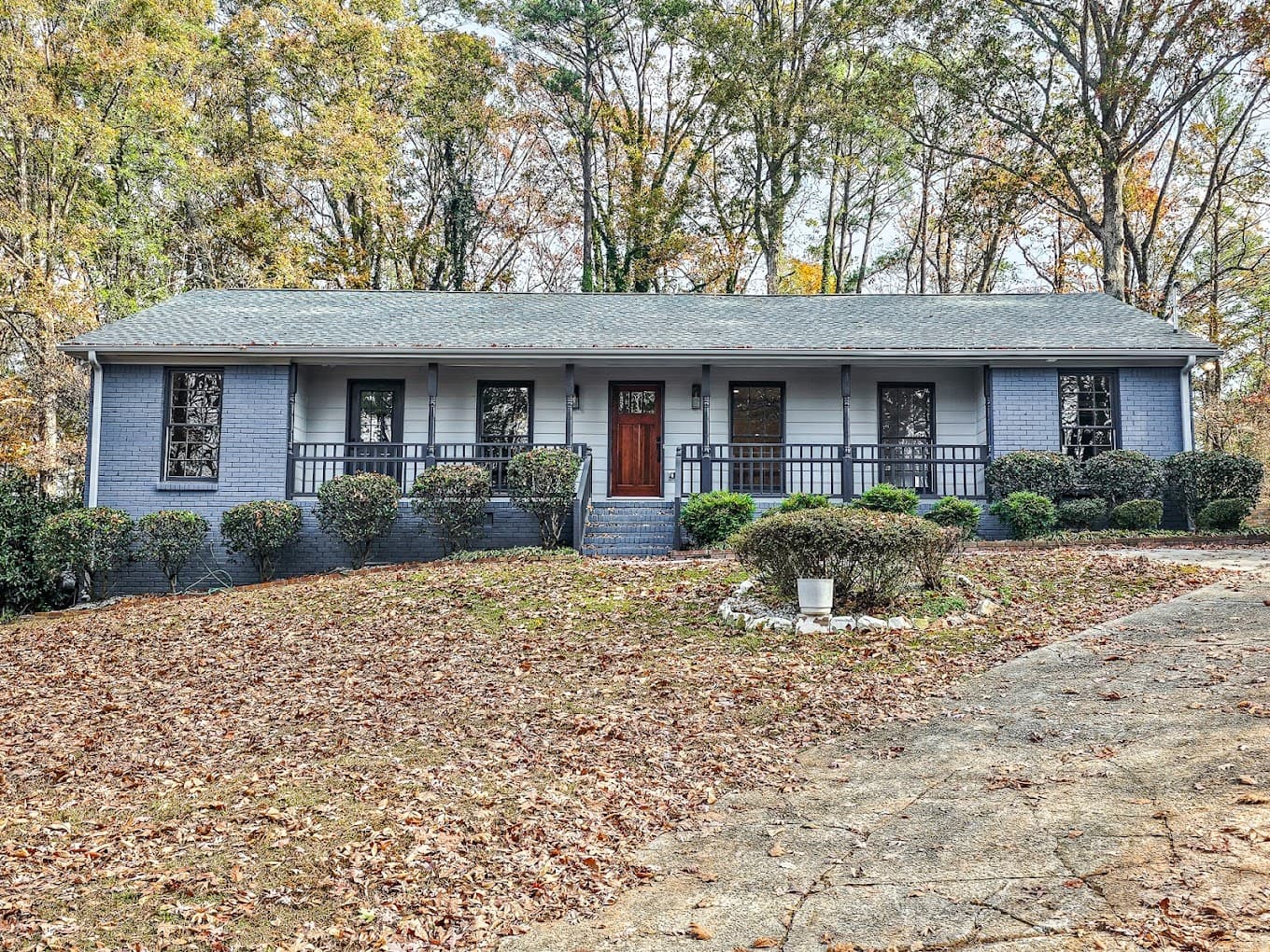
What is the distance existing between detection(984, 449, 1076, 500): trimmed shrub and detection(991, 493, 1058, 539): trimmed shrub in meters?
0.37

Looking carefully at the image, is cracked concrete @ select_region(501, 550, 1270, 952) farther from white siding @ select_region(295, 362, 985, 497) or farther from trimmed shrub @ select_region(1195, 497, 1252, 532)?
white siding @ select_region(295, 362, 985, 497)

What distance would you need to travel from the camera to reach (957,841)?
3.98 m

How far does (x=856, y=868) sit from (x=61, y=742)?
207 inches

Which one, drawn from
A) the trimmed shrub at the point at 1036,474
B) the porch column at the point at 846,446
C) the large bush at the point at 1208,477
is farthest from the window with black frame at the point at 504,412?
the large bush at the point at 1208,477

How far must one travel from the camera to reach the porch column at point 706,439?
1461cm

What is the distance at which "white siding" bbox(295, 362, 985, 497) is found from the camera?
15367mm

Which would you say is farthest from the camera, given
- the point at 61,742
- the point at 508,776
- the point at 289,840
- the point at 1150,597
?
the point at 1150,597

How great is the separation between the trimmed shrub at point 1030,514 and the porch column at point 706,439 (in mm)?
4532

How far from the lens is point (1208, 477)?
13.5m

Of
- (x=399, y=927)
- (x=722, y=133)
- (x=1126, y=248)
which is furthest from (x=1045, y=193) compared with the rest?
(x=399, y=927)

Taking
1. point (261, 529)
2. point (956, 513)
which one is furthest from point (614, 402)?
point (261, 529)

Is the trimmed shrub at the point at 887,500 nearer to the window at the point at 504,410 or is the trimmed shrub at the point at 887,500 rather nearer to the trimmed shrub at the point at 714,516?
the trimmed shrub at the point at 714,516

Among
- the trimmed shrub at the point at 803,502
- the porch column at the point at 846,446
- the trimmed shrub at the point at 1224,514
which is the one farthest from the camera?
the porch column at the point at 846,446

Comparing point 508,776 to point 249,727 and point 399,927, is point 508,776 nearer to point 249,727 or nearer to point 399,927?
point 399,927
